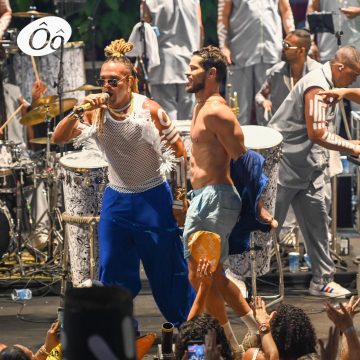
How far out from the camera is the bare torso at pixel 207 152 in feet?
29.2

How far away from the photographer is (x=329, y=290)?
11.0 metres

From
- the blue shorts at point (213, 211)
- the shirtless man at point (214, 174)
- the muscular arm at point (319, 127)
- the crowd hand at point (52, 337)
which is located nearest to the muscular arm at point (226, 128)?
the shirtless man at point (214, 174)

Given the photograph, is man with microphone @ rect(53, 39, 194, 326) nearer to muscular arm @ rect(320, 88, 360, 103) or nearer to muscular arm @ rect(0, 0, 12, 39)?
muscular arm @ rect(320, 88, 360, 103)

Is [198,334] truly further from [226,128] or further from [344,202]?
[344,202]

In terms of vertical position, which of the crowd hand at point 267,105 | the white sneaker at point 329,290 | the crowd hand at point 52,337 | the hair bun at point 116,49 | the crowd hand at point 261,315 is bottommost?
the white sneaker at point 329,290

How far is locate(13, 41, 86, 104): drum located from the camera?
1374 centimetres

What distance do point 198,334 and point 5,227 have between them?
510cm

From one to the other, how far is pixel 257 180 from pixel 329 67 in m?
1.71

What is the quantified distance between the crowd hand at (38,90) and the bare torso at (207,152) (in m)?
3.87

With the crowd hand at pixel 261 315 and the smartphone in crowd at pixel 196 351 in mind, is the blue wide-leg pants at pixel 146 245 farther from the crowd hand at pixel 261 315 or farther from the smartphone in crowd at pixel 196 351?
the smartphone in crowd at pixel 196 351

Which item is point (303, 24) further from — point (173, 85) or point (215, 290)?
point (215, 290)

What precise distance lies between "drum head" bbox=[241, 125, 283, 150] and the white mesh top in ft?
4.82

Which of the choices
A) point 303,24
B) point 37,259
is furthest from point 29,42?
point 303,24

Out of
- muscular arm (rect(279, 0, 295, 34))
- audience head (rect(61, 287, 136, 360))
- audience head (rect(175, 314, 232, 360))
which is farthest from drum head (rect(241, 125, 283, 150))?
audience head (rect(61, 287, 136, 360))
